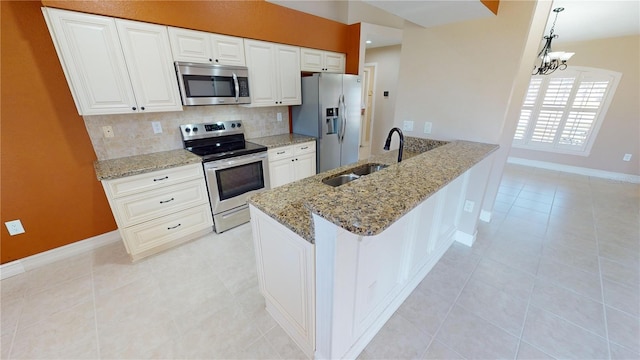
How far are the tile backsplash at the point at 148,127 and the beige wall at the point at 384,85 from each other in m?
3.00

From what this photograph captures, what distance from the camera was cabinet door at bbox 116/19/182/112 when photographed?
6.42 feet

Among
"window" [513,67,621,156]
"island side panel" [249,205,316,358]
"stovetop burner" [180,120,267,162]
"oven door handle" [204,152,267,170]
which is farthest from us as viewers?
"window" [513,67,621,156]

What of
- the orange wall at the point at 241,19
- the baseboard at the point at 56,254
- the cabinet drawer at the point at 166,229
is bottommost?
the baseboard at the point at 56,254

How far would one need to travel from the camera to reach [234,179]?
2.58 meters

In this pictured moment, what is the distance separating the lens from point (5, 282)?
6.53 feet

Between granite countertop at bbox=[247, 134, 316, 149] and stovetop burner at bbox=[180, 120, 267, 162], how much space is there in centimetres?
13

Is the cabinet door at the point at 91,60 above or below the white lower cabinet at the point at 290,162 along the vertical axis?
above

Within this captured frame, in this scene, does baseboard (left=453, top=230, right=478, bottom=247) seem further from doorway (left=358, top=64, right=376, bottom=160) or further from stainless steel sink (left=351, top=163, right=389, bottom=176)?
doorway (left=358, top=64, right=376, bottom=160)

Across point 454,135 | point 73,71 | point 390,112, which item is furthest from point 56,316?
point 390,112

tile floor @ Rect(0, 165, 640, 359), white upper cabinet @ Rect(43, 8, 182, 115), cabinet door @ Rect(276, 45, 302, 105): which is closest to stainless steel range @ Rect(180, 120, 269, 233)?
tile floor @ Rect(0, 165, 640, 359)

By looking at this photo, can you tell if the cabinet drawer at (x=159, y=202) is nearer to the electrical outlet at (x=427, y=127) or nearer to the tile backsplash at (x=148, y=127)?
the tile backsplash at (x=148, y=127)

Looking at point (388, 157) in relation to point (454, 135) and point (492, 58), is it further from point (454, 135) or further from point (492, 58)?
point (492, 58)

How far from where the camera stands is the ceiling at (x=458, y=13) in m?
1.71

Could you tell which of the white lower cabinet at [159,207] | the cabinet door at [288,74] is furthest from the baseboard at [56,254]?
the cabinet door at [288,74]
